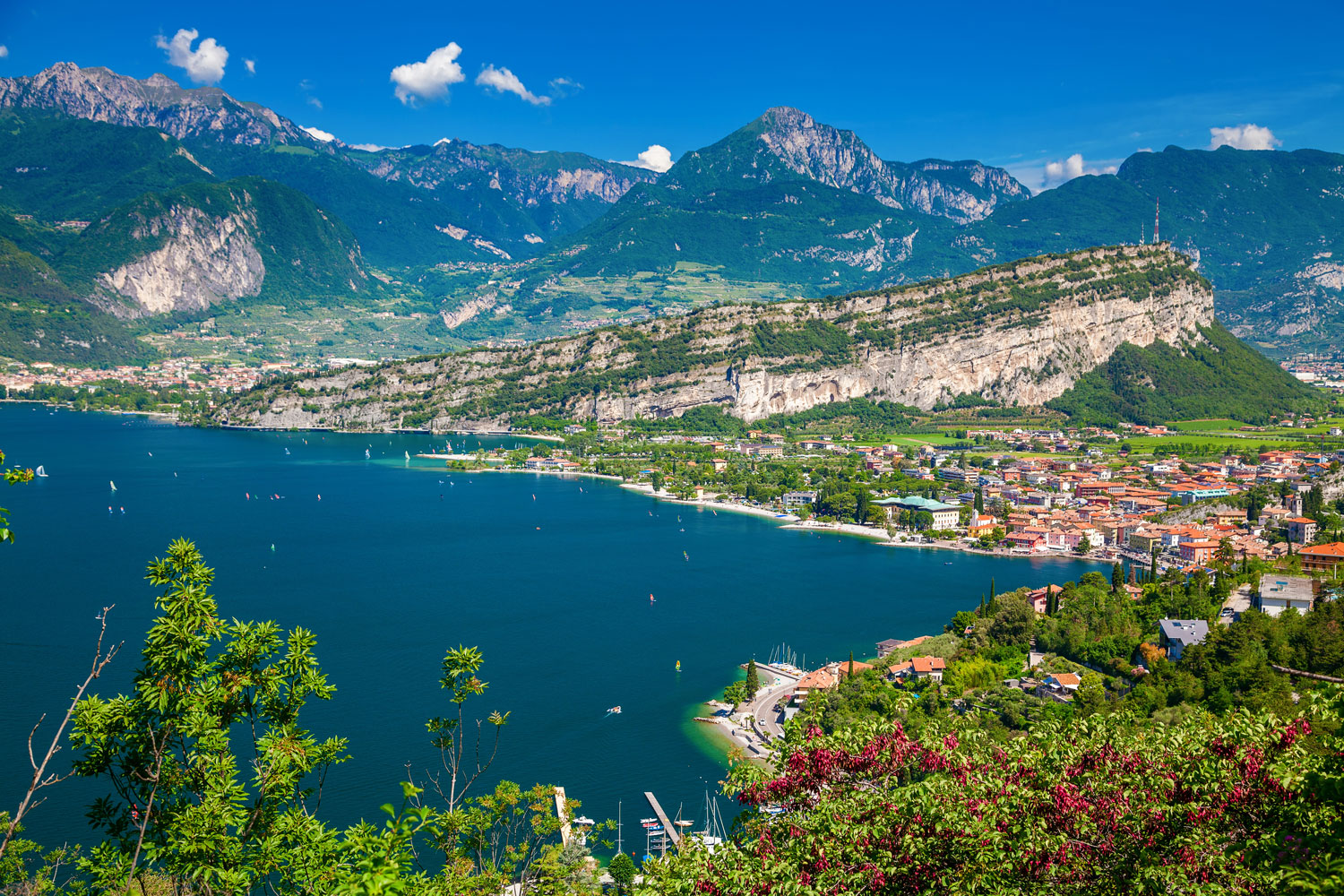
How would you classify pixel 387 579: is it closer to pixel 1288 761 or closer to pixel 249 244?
pixel 1288 761

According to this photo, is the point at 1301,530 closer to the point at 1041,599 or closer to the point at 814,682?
the point at 1041,599

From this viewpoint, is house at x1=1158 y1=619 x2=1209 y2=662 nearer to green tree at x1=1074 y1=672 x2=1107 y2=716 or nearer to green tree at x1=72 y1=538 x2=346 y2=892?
green tree at x1=1074 y1=672 x2=1107 y2=716

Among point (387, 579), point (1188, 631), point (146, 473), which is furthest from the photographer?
point (146, 473)

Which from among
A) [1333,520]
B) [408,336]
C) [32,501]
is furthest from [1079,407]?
[408,336]

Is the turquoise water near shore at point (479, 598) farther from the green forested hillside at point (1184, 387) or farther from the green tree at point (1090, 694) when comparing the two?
the green forested hillside at point (1184, 387)

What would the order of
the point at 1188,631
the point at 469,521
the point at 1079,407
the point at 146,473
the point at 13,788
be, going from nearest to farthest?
the point at 13,788 < the point at 1188,631 < the point at 469,521 < the point at 146,473 < the point at 1079,407

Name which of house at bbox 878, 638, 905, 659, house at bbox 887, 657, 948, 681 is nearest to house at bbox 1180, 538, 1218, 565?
house at bbox 878, 638, 905, 659

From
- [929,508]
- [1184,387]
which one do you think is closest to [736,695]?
[929,508]
